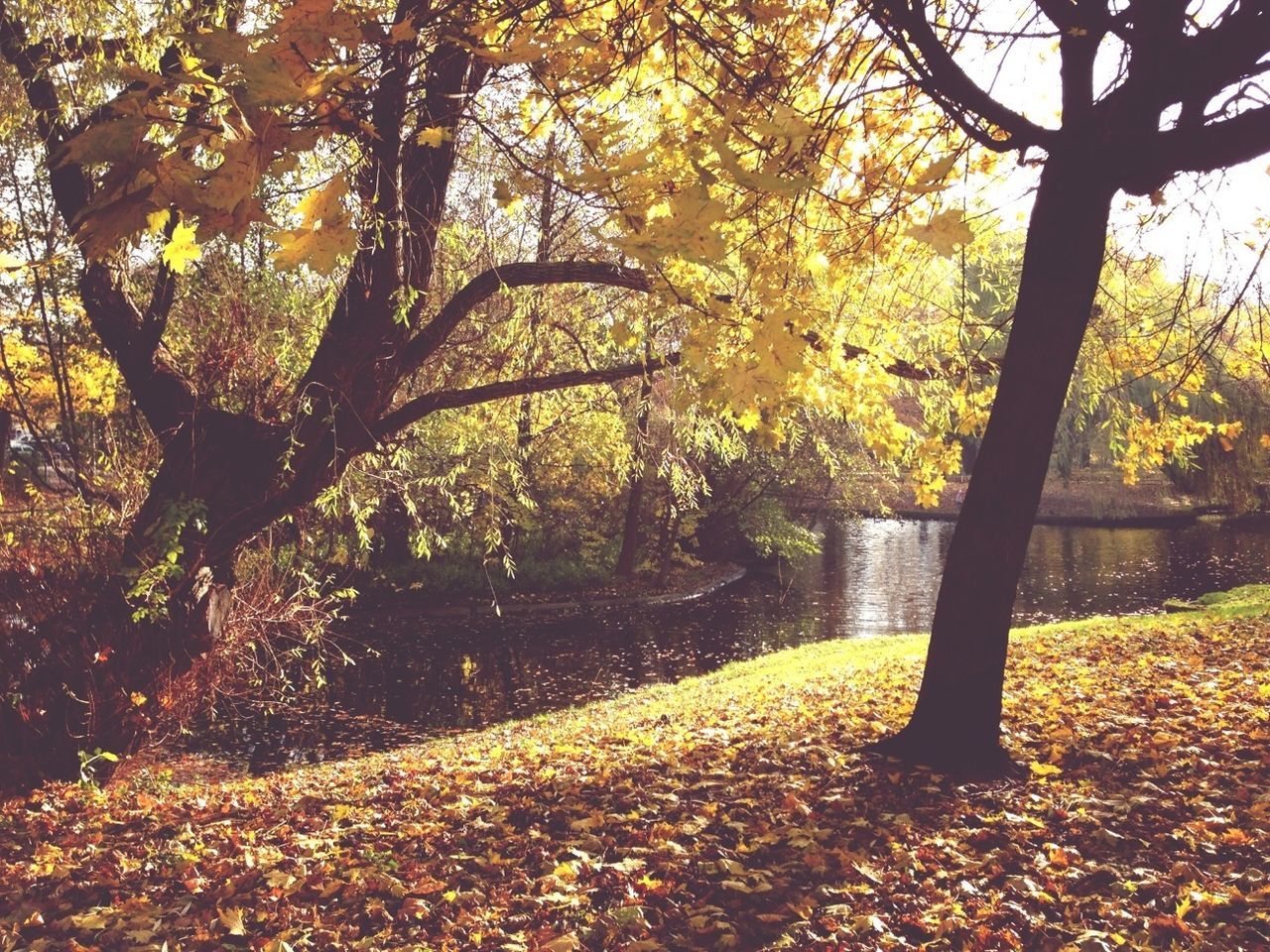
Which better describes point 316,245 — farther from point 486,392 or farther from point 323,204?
point 486,392

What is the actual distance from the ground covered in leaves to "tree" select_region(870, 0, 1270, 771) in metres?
0.55

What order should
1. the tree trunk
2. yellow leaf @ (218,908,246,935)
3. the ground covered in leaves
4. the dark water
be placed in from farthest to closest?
the dark water → the tree trunk → yellow leaf @ (218,908,246,935) → the ground covered in leaves

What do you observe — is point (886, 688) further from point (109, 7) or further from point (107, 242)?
point (109, 7)

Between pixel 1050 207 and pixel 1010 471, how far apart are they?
1381mm

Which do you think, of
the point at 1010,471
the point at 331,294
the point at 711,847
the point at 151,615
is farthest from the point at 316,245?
the point at 331,294

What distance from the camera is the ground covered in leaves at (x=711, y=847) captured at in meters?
3.08

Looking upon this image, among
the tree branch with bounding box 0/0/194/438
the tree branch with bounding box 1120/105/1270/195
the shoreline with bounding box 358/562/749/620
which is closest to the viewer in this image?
the tree branch with bounding box 1120/105/1270/195

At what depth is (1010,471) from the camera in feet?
15.0

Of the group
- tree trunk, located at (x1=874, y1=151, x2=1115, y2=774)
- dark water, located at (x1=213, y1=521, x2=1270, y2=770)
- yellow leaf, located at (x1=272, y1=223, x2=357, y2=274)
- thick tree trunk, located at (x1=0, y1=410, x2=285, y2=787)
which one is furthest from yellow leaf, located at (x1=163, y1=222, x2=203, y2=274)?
dark water, located at (x1=213, y1=521, x2=1270, y2=770)

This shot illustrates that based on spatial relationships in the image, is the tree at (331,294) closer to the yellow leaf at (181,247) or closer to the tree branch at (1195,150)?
the tree branch at (1195,150)

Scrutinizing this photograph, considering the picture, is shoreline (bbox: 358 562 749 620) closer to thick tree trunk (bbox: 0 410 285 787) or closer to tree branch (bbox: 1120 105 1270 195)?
Result: thick tree trunk (bbox: 0 410 285 787)

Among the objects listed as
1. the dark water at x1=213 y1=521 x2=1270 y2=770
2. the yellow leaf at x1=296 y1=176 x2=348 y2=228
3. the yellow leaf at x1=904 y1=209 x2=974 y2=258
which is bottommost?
the dark water at x1=213 y1=521 x2=1270 y2=770

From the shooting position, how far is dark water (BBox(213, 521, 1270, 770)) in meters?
11.4

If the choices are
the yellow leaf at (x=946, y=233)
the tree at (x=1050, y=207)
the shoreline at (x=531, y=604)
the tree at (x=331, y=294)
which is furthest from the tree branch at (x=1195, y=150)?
the shoreline at (x=531, y=604)
